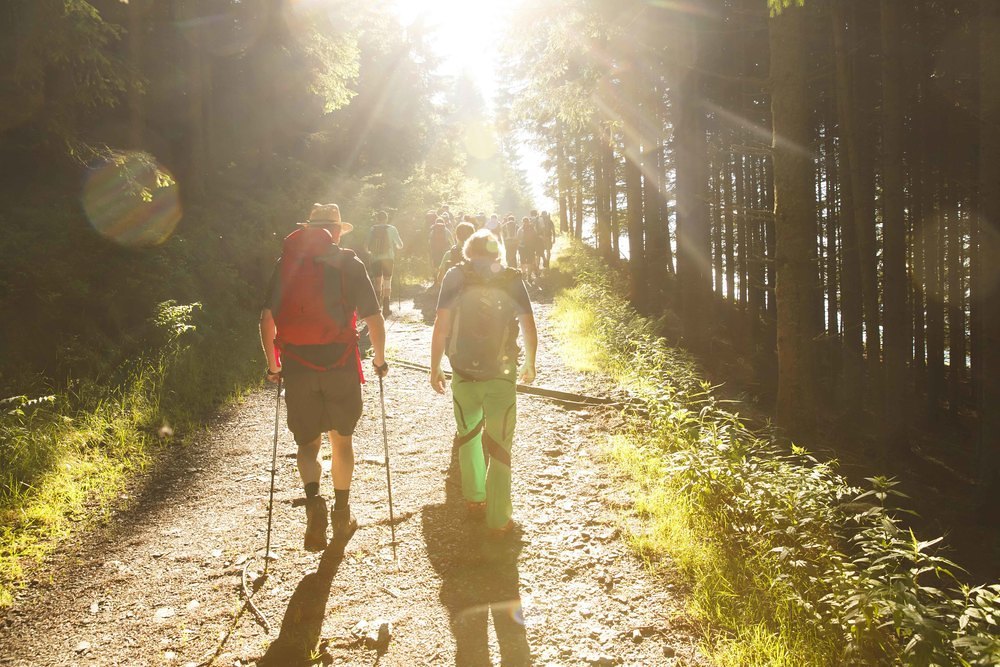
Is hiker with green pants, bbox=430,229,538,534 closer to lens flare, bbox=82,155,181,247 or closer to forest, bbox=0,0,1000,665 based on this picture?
forest, bbox=0,0,1000,665

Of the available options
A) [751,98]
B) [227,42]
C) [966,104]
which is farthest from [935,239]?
[227,42]

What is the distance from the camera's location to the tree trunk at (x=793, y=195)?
6852 mm

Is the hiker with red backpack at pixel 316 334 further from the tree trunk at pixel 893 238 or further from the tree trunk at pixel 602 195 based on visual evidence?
the tree trunk at pixel 602 195

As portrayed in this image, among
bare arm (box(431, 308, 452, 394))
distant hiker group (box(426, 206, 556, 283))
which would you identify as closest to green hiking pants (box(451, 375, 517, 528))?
bare arm (box(431, 308, 452, 394))

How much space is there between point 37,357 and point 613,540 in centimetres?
763

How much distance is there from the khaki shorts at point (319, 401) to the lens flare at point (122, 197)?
250 inches

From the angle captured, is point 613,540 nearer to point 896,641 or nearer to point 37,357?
point 896,641

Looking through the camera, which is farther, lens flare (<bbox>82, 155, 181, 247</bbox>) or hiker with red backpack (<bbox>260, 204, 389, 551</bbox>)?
lens flare (<bbox>82, 155, 181, 247</bbox>)

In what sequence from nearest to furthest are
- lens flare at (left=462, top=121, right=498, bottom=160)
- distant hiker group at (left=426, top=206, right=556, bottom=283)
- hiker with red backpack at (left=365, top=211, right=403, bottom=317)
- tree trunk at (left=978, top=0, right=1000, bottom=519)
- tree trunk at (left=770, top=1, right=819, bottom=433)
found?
tree trunk at (left=770, top=1, right=819, bottom=433) → tree trunk at (left=978, top=0, right=1000, bottom=519) → hiker with red backpack at (left=365, top=211, right=403, bottom=317) → distant hiker group at (left=426, top=206, right=556, bottom=283) → lens flare at (left=462, top=121, right=498, bottom=160)

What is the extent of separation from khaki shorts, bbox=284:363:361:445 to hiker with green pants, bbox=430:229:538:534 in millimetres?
697

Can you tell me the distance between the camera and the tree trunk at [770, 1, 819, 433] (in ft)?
22.5

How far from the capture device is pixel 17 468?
545 cm

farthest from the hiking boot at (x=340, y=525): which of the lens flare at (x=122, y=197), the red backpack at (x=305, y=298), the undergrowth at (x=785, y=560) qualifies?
the lens flare at (x=122, y=197)

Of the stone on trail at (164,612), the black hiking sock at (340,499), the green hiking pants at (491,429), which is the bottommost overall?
the stone on trail at (164,612)
